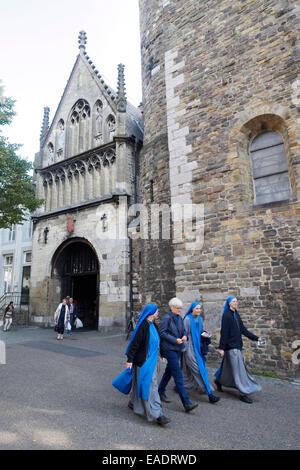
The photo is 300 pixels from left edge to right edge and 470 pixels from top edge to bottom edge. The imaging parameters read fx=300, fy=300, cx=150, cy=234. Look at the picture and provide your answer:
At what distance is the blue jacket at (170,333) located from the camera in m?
4.38

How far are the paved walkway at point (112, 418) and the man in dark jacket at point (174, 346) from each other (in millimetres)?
264

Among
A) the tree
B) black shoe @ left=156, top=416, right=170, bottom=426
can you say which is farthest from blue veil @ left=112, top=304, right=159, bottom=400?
the tree

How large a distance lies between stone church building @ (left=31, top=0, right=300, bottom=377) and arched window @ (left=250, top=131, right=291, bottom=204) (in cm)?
3

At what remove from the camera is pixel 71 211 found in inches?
592

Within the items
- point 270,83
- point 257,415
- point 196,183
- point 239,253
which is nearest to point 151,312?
point 257,415

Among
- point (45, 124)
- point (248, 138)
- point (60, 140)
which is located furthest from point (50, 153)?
point (248, 138)

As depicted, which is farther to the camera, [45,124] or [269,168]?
[45,124]

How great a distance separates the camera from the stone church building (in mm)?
6695

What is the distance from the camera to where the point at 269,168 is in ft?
24.8

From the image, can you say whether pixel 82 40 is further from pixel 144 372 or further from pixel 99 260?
pixel 144 372

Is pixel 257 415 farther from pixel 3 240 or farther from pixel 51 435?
pixel 3 240

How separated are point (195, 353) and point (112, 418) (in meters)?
1.69

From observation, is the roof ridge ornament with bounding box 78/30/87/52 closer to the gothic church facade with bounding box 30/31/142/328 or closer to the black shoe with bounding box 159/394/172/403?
the gothic church facade with bounding box 30/31/142/328
